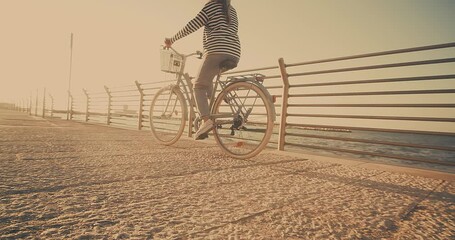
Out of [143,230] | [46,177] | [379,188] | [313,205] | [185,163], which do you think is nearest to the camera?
[143,230]

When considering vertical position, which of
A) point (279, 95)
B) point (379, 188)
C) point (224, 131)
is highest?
point (279, 95)

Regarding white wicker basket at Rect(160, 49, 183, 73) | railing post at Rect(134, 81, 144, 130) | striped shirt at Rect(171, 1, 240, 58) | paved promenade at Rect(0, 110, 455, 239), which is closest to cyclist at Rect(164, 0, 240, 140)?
striped shirt at Rect(171, 1, 240, 58)

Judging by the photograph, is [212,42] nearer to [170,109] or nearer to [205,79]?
[205,79]

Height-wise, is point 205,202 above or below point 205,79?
below

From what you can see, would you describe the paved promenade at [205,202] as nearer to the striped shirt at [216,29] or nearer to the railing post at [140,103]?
the striped shirt at [216,29]

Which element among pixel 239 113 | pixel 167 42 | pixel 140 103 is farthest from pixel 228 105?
pixel 140 103

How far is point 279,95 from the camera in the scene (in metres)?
4.45

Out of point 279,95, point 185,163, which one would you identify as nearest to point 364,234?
point 185,163

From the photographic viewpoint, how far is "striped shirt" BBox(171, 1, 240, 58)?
10.1ft

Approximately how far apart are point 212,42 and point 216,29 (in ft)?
0.53

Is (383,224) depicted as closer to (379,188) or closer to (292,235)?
(292,235)

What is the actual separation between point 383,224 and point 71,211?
136cm

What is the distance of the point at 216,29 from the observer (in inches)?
122

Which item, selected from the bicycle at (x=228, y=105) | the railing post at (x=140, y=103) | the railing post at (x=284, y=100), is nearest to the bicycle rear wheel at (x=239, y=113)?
the bicycle at (x=228, y=105)
